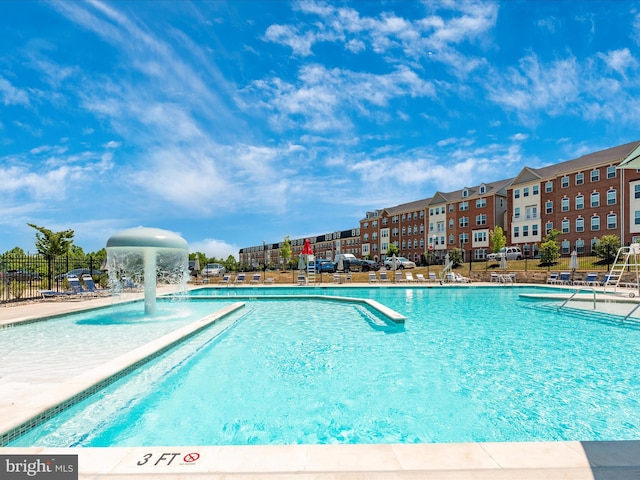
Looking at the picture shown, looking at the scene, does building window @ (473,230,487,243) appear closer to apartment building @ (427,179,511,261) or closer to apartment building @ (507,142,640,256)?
apartment building @ (427,179,511,261)

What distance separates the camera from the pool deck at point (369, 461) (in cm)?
276

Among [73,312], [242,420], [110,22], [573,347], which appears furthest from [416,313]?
[110,22]

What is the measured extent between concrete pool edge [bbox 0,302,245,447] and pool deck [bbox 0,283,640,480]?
0.61 metres

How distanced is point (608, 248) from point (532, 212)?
14.8m

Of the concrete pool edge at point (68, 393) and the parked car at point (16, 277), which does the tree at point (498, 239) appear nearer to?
the concrete pool edge at point (68, 393)

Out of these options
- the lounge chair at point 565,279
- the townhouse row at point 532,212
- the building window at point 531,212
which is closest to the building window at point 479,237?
the townhouse row at point 532,212

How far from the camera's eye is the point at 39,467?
9.64ft

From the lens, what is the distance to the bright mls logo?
2.80 m

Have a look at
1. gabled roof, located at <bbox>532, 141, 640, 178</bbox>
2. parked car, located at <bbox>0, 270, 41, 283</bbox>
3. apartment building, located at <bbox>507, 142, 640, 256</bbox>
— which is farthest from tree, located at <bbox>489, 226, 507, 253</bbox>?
parked car, located at <bbox>0, 270, 41, 283</bbox>

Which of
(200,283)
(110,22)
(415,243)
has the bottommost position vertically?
(200,283)

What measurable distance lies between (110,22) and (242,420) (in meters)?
13.3

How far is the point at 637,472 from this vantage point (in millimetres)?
2732

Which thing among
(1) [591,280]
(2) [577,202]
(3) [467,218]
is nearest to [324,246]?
(3) [467,218]

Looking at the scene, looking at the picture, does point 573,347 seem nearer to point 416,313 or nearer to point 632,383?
point 632,383
